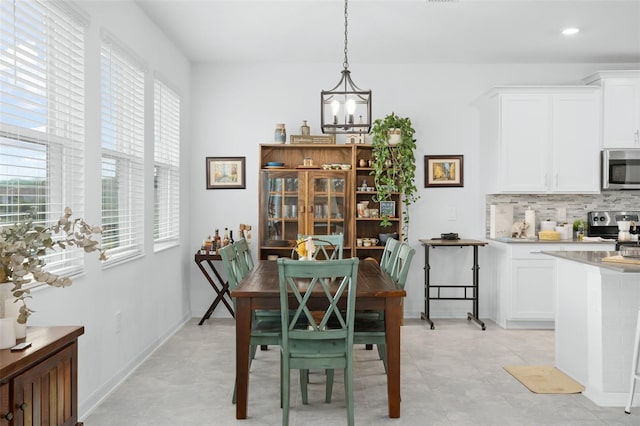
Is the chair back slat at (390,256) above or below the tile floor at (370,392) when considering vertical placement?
above

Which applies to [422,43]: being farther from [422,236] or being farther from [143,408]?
[143,408]

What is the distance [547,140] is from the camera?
5.21 meters

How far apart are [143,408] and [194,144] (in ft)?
10.8

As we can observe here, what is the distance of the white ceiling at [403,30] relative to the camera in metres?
3.97

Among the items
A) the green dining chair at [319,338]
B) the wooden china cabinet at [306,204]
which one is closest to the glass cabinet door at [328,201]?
the wooden china cabinet at [306,204]

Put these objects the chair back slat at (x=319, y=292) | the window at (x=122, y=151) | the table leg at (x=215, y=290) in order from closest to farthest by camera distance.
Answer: the chair back slat at (x=319, y=292), the window at (x=122, y=151), the table leg at (x=215, y=290)

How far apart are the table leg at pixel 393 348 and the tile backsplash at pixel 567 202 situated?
3.05m

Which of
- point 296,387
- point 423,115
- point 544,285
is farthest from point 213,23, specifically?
point 544,285

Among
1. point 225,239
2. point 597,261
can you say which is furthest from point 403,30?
point 225,239

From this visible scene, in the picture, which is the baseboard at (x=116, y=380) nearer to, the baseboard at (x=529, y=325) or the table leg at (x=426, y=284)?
the table leg at (x=426, y=284)

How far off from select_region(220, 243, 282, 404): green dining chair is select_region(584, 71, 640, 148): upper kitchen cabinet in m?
4.13

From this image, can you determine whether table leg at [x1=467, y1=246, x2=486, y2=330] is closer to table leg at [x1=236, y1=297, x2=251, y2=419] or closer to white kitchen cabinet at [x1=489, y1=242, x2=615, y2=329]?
white kitchen cabinet at [x1=489, y1=242, x2=615, y2=329]

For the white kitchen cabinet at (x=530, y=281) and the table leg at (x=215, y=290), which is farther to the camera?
the table leg at (x=215, y=290)

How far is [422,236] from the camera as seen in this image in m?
5.65
